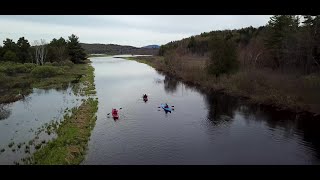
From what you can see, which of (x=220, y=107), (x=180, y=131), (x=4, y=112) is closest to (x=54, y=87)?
(x=4, y=112)

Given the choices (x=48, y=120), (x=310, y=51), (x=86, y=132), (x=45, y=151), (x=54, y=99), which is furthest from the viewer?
(x=310, y=51)

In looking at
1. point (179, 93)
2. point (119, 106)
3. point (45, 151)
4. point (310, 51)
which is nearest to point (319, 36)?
point (310, 51)

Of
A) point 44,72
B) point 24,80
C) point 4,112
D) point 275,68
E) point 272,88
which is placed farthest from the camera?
point 44,72

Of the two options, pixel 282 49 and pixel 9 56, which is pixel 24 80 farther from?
pixel 282 49

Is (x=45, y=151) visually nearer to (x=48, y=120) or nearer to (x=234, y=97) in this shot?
(x=48, y=120)

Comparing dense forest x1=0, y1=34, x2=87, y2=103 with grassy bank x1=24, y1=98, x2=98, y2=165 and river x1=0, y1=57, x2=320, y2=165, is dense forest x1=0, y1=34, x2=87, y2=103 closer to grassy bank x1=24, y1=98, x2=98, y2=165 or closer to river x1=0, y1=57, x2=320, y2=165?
river x1=0, y1=57, x2=320, y2=165

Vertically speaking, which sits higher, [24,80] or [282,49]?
[282,49]

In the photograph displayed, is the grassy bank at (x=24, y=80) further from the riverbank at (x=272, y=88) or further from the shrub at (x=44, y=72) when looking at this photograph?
the riverbank at (x=272, y=88)

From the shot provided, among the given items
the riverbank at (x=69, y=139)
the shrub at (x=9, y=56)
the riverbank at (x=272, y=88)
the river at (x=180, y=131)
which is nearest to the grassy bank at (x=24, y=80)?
the river at (x=180, y=131)

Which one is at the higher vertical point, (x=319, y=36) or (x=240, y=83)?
(x=319, y=36)
